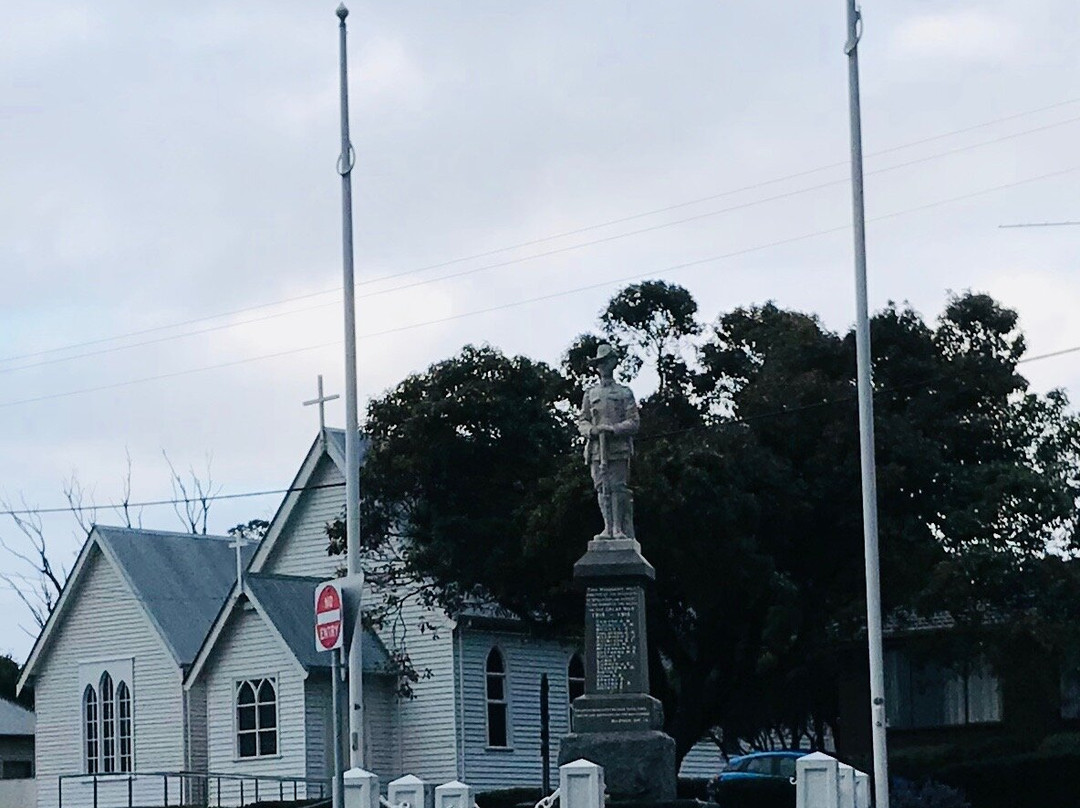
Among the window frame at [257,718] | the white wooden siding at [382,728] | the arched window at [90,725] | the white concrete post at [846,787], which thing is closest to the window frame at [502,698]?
the white wooden siding at [382,728]

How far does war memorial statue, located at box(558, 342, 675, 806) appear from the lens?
83.6ft

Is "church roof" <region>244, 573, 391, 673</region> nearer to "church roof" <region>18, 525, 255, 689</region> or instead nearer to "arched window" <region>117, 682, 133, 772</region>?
"church roof" <region>18, 525, 255, 689</region>

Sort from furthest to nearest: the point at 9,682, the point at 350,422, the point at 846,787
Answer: the point at 9,682, the point at 350,422, the point at 846,787

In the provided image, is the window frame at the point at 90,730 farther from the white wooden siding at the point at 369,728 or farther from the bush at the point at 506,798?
the bush at the point at 506,798

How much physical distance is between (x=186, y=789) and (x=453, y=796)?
21555 millimetres

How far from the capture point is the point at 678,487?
3453 centimetres

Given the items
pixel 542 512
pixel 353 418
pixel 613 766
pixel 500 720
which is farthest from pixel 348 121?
pixel 500 720

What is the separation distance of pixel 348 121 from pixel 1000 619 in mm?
15171

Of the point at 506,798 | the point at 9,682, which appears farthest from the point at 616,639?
the point at 9,682

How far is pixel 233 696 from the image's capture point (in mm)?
42688

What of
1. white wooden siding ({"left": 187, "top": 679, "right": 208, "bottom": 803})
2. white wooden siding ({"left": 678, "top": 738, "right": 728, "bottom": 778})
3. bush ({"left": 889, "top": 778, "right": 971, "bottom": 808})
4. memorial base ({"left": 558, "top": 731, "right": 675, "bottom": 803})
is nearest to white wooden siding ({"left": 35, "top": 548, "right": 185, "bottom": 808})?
white wooden siding ({"left": 187, "top": 679, "right": 208, "bottom": 803})

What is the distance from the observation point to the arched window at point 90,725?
45987mm

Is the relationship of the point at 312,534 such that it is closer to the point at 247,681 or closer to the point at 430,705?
the point at 247,681

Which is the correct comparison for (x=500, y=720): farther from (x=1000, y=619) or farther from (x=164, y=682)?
(x=1000, y=619)
